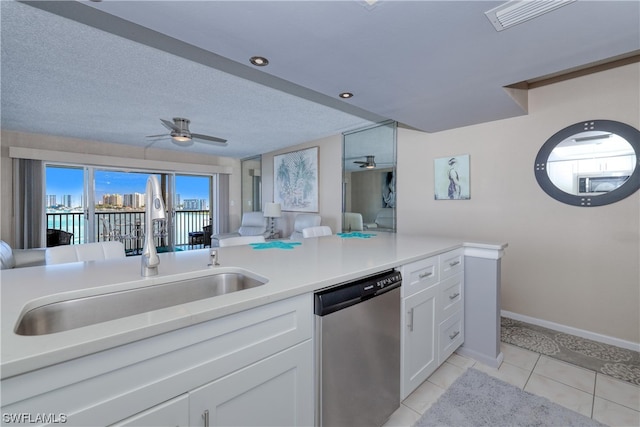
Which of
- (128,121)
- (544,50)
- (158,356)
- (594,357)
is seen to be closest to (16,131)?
(128,121)

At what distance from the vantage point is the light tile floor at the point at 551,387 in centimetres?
160

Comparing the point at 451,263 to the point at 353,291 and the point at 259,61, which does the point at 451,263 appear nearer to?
the point at 353,291

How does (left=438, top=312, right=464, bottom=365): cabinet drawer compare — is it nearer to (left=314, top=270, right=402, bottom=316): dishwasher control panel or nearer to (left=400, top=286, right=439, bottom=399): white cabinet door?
(left=400, top=286, right=439, bottom=399): white cabinet door

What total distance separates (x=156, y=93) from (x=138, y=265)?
239 centimetres

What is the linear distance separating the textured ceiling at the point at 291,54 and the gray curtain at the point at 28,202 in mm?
1343

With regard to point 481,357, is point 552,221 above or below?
above

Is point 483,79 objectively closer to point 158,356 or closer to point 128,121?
point 158,356

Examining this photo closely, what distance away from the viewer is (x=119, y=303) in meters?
1.06

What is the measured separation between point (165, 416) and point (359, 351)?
2.69ft

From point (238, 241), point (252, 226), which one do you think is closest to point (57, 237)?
point (252, 226)

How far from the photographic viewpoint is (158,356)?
0.74 metres

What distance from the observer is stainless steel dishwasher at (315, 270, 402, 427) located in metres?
1.14

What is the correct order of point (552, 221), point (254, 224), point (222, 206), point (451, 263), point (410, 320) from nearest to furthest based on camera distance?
point (410, 320)
point (451, 263)
point (552, 221)
point (254, 224)
point (222, 206)

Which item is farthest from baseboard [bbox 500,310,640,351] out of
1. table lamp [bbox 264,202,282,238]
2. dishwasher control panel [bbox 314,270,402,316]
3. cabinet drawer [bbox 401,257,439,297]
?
table lamp [bbox 264,202,282,238]
